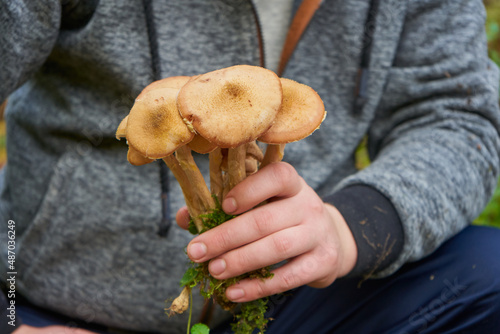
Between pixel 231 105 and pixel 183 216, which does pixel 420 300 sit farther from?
pixel 231 105

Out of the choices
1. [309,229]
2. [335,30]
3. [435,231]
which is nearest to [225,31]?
[335,30]

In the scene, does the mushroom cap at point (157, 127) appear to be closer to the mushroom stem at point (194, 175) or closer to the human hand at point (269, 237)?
the mushroom stem at point (194, 175)

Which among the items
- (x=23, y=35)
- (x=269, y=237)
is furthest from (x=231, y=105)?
(x=23, y=35)

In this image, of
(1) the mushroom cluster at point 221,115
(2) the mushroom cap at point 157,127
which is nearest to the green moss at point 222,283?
(1) the mushroom cluster at point 221,115

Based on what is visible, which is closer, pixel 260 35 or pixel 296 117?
pixel 296 117

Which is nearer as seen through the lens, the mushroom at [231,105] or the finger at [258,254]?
the mushroom at [231,105]

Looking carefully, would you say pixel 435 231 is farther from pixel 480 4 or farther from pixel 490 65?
pixel 480 4
